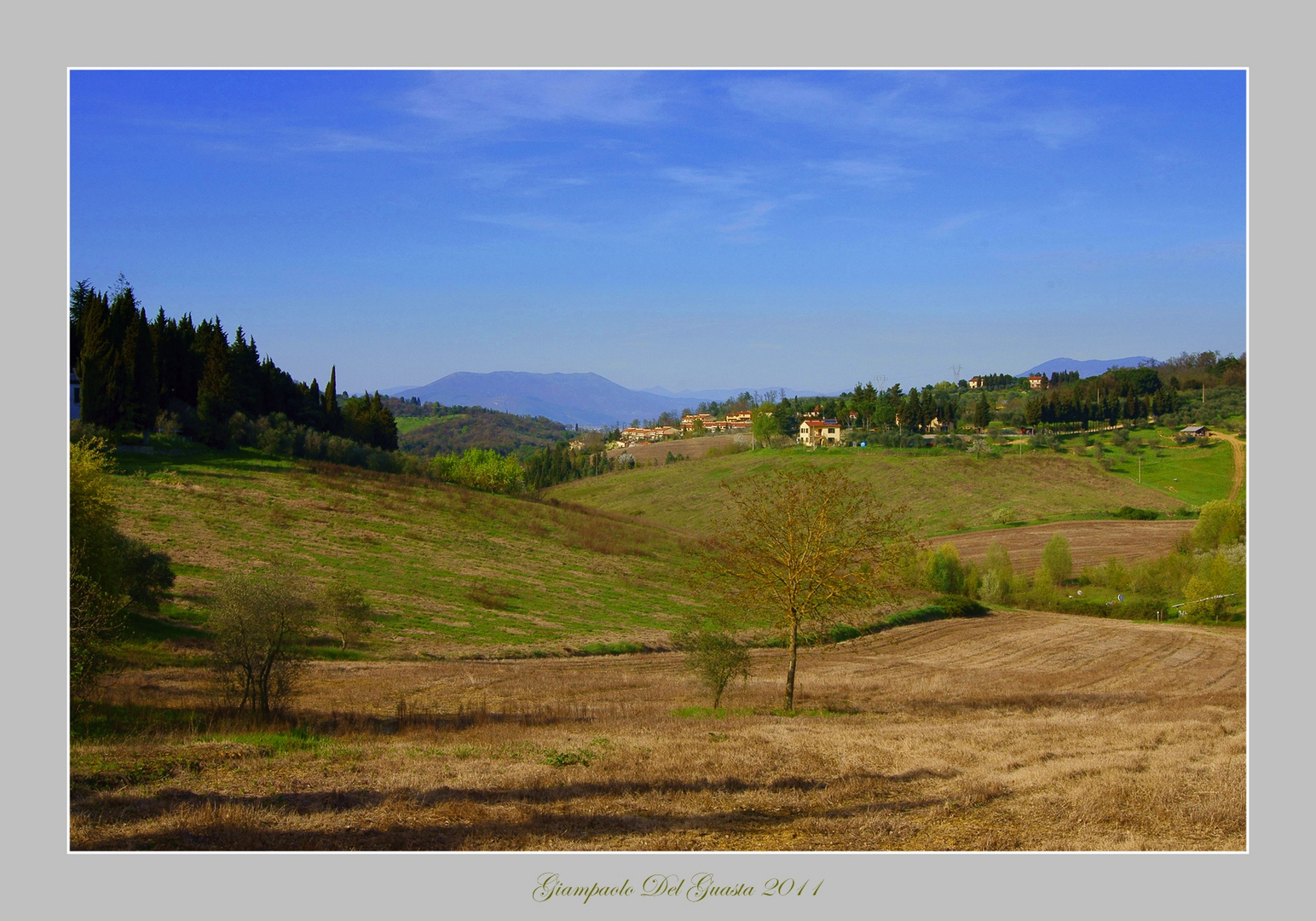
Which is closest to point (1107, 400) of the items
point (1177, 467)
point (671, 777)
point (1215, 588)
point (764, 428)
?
point (1177, 467)

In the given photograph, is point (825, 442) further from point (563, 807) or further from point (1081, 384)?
point (563, 807)

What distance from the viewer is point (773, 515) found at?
72.0ft

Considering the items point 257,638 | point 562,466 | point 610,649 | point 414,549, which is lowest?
point 610,649

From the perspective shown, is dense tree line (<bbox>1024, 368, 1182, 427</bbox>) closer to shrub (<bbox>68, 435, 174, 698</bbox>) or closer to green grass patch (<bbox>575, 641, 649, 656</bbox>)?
green grass patch (<bbox>575, 641, 649, 656</bbox>)

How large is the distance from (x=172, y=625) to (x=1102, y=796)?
34.2 metres

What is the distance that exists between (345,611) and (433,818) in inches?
1023

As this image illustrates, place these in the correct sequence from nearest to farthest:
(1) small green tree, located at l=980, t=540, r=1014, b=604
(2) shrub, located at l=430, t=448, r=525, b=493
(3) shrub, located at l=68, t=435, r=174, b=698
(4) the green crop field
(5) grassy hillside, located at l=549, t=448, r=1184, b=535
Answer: (3) shrub, located at l=68, t=435, r=174, b=698, (4) the green crop field, (1) small green tree, located at l=980, t=540, r=1014, b=604, (5) grassy hillside, located at l=549, t=448, r=1184, b=535, (2) shrub, located at l=430, t=448, r=525, b=493

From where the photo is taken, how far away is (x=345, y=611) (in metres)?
34.0

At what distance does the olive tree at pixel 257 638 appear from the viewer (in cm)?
1731

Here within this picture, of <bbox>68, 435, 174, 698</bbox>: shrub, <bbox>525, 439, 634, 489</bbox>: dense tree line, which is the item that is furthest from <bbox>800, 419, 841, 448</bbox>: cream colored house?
<bbox>68, 435, 174, 698</bbox>: shrub

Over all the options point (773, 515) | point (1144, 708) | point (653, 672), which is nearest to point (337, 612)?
point (653, 672)

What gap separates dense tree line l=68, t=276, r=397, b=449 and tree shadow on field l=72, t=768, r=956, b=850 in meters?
33.4

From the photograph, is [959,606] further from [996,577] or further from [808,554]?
[808,554]

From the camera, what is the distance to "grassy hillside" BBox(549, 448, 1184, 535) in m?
94.4
